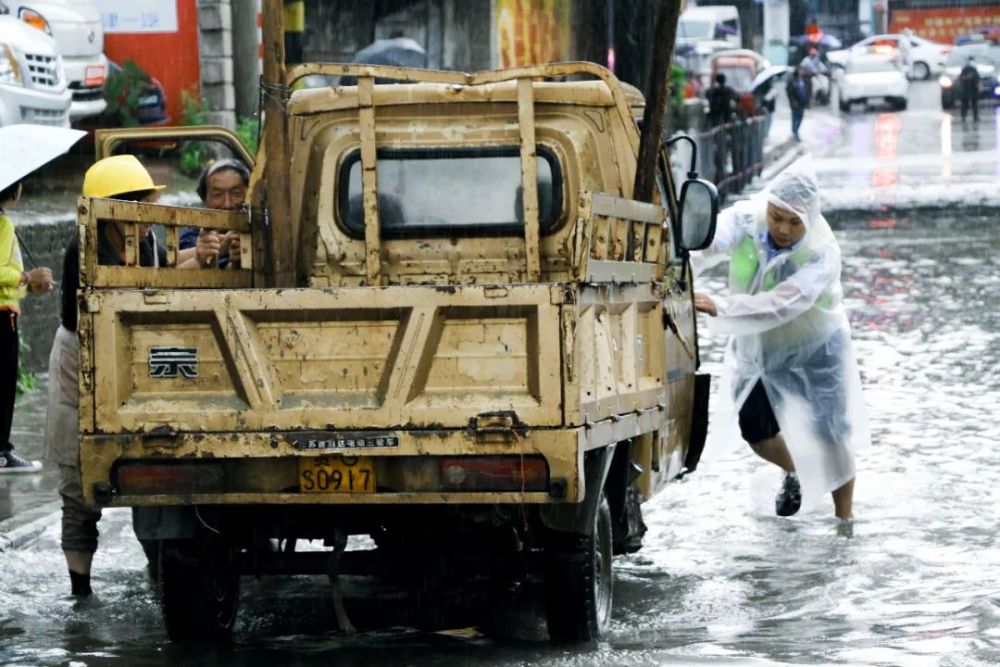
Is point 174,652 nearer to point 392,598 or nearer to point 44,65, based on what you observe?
point 392,598

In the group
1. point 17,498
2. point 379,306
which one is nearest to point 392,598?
point 379,306

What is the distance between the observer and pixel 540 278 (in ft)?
26.9

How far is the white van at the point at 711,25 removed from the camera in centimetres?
5969

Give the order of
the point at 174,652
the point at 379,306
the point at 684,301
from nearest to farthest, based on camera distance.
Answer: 1. the point at 379,306
2. the point at 174,652
3. the point at 684,301

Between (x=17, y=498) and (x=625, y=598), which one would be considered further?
(x=17, y=498)

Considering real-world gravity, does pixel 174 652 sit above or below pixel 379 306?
below

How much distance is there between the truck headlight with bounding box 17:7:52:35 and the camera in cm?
1811

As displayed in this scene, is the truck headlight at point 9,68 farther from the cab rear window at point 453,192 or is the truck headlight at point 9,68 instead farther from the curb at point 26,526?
the cab rear window at point 453,192

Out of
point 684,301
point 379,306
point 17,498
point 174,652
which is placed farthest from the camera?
point 17,498

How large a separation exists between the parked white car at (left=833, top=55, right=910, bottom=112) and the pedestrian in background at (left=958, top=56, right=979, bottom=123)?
14.2 feet

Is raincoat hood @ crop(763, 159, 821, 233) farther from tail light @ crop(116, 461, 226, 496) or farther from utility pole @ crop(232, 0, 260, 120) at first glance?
utility pole @ crop(232, 0, 260, 120)

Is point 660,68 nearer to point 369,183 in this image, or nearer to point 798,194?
point 369,183

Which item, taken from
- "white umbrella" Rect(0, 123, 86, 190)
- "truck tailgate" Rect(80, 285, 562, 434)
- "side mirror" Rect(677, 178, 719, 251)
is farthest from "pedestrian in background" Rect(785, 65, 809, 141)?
"truck tailgate" Rect(80, 285, 562, 434)

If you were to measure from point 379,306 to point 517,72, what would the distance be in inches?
77.9
